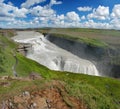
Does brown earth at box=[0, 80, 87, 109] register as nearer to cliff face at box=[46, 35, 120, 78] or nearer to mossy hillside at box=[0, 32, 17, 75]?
mossy hillside at box=[0, 32, 17, 75]

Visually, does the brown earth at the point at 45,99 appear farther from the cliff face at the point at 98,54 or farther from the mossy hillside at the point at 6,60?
the cliff face at the point at 98,54

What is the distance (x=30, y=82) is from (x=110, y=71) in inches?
2644

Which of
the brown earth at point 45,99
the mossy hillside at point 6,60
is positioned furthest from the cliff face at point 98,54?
the brown earth at point 45,99

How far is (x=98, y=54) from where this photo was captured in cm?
10019

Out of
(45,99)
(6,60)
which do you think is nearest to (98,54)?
(6,60)

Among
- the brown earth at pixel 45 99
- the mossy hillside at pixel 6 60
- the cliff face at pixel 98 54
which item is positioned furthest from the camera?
the cliff face at pixel 98 54

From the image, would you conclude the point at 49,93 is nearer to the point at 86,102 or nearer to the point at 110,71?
the point at 86,102

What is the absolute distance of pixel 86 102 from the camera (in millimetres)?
20531

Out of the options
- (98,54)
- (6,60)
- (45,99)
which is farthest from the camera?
(98,54)

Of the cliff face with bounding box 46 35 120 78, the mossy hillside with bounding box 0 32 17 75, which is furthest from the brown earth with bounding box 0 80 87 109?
the cliff face with bounding box 46 35 120 78

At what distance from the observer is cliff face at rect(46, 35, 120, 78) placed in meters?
86.2

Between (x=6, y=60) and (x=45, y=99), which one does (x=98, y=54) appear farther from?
(x=45, y=99)

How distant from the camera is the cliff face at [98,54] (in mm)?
86231

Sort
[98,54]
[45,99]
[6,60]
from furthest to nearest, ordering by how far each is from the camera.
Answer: [98,54], [6,60], [45,99]
